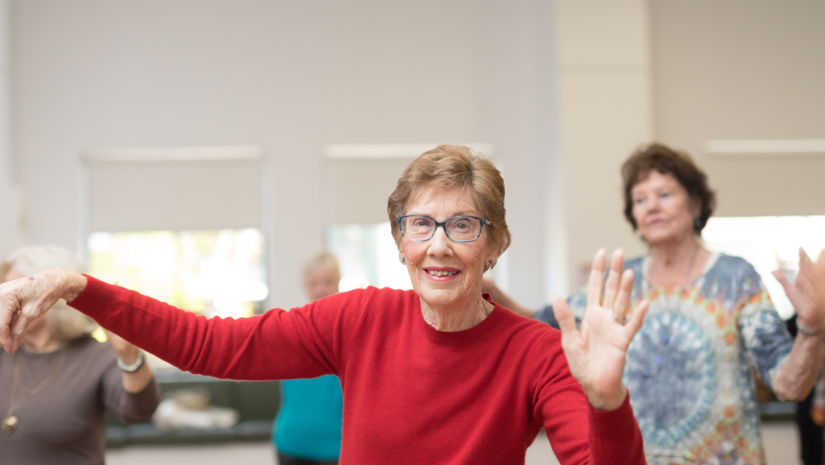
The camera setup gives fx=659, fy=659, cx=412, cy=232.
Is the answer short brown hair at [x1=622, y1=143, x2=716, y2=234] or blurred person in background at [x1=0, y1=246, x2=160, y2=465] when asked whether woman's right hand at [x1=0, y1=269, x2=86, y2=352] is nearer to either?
blurred person in background at [x1=0, y1=246, x2=160, y2=465]

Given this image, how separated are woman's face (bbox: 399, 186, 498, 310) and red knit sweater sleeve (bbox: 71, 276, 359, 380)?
20cm

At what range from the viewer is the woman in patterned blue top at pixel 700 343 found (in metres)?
1.74

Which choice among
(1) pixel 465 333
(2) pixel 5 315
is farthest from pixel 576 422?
(2) pixel 5 315

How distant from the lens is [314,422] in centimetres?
285

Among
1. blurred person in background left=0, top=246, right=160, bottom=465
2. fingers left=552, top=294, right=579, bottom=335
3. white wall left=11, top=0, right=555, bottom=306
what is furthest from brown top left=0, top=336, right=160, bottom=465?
white wall left=11, top=0, right=555, bottom=306

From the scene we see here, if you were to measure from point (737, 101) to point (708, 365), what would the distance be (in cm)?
452

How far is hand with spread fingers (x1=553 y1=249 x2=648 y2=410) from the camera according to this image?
0.95 meters

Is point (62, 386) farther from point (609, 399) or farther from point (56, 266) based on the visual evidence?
point (609, 399)

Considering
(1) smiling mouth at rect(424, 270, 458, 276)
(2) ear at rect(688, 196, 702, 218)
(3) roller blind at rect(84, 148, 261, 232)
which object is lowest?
(1) smiling mouth at rect(424, 270, 458, 276)

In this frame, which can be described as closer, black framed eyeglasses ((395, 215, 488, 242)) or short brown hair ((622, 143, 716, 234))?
black framed eyeglasses ((395, 215, 488, 242))

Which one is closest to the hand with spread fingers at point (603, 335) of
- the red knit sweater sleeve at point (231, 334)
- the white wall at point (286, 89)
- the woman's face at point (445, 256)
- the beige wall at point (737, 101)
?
the woman's face at point (445, 256)

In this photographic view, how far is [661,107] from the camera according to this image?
18.7 feet

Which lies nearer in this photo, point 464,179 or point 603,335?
point 603,335

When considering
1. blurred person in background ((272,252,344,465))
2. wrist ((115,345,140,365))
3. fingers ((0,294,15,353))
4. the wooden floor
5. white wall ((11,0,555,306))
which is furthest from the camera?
white wall ((11,0,555,306))
